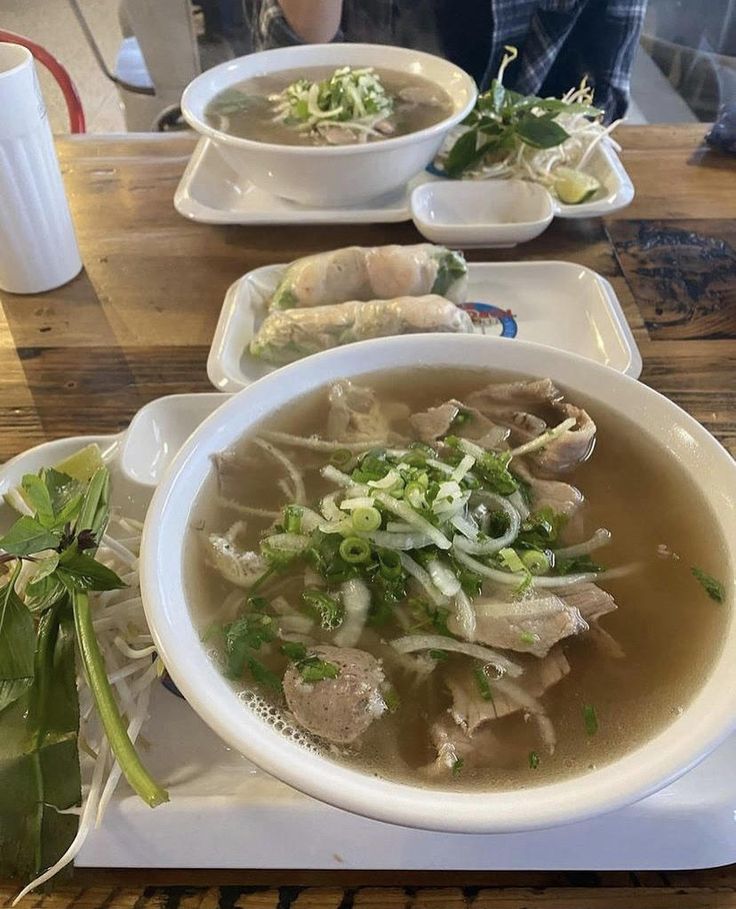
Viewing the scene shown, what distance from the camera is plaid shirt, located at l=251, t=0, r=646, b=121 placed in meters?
2.64

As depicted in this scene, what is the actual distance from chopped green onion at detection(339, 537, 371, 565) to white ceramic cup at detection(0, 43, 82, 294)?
3.79 feet

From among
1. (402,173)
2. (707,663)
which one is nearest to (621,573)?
(707,663)

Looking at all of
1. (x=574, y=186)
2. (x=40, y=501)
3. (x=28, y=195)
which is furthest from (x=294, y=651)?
(x=574, y=186)

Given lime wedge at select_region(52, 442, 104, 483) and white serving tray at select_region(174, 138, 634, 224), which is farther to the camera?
white serving tray at select_region(174, 138, 634, 224)

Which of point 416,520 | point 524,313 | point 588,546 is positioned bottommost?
point 524,313

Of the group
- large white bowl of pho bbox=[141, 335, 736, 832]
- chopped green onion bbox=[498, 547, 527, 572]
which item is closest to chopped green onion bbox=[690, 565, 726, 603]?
large white bowl of pho bbox=[141, 335, 736, 832]

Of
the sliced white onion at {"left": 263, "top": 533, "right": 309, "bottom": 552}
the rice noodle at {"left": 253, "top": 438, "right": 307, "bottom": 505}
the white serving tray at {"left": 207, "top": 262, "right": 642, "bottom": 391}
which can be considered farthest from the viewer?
the white serving tray at {"left": 207, "top": 262, "right": 642, "bottom": 391}

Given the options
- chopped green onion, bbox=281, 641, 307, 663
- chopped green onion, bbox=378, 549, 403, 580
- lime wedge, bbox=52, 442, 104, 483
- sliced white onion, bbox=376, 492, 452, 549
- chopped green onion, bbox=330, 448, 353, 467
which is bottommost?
chopped green onion, bbox=281, 641, 307, 663

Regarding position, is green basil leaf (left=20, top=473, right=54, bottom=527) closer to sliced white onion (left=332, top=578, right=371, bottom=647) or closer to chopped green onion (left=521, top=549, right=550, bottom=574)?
sliced white onion (left=332, top=578, right=371, bottom=647)

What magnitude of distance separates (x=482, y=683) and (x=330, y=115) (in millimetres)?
1548

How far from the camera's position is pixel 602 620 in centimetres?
94

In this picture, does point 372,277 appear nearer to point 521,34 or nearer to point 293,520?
point 293,520

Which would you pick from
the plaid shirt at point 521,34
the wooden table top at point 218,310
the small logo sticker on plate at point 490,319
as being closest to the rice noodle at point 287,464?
the wooden table top at point 218,310

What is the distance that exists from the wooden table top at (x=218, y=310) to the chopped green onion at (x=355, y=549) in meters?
0.35
